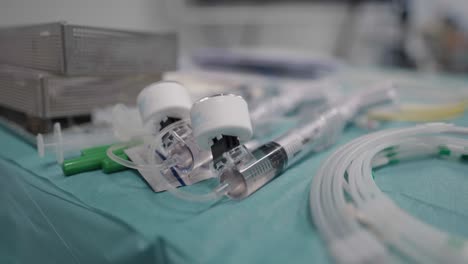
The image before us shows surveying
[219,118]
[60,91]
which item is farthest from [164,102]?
[60,91]

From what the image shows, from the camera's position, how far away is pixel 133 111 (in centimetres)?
54

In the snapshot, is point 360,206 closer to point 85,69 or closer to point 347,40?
point 85,69

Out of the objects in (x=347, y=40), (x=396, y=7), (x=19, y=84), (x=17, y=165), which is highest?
(x=396, y=7)

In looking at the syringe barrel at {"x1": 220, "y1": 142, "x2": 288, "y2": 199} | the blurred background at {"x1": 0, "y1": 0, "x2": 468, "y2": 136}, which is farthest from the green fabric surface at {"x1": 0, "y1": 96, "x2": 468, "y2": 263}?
the blurred background at {"x1": 0, "y1": 0, "x2": 468, "y2": 136}

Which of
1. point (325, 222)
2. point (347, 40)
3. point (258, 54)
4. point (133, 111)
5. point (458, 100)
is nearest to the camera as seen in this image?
point (325, 222)

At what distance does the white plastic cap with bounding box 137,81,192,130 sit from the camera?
0.44m

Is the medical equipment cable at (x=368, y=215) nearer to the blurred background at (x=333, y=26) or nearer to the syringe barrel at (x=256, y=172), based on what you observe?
the syringe barrel at (x=256, y=172)

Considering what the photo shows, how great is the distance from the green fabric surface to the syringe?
2 centimetres

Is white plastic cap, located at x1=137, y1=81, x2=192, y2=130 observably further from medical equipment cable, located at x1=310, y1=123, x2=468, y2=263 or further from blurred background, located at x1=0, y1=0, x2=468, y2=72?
blurred background, located at x1=0, y1=0, x2=468, y2=72

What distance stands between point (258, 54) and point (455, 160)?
3.48ft

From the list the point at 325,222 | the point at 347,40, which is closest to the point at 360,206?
the point at 325,222

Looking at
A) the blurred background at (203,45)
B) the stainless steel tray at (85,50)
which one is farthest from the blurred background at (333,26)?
the stainless steel tray at (85,50)

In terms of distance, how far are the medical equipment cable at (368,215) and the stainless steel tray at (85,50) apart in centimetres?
41

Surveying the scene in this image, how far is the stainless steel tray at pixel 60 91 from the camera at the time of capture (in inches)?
20.6
